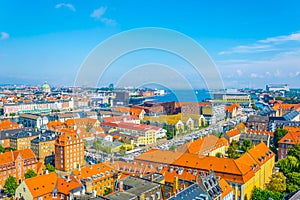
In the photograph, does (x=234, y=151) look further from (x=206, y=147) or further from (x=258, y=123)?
(x=258, y=123)

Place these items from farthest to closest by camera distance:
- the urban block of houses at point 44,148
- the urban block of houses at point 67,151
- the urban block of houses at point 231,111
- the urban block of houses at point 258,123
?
the urban block of houses at point 231,111
the urban block of houses at point 258,123
the urban block of houses at point 44,148
the urban block of houses at point 67,151

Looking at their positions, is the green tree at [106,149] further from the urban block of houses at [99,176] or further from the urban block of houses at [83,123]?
the urban block of houses at [99,176]

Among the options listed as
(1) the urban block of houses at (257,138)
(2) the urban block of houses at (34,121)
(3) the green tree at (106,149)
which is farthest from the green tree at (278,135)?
(2) the urban block of houses at (34,121)

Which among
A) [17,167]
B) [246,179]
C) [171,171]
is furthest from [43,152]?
[246,179]

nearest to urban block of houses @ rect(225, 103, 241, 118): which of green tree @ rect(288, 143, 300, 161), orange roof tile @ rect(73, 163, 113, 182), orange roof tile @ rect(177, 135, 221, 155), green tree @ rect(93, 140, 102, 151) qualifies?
orange roof tile @ rect(177, 135, 221, 155)

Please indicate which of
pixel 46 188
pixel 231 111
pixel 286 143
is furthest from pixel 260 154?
pixel 231 111

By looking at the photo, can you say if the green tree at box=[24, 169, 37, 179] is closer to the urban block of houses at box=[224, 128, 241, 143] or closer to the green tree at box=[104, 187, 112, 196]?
the green tree at box=[104, 187, 112, 196]

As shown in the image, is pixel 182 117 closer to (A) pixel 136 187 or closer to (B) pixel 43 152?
(B) pixel 43 152

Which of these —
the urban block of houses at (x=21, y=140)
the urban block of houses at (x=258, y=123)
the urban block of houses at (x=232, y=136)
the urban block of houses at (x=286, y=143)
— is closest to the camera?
the urban block of houses at (x=286, y=143)

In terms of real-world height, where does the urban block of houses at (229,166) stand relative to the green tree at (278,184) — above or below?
above
